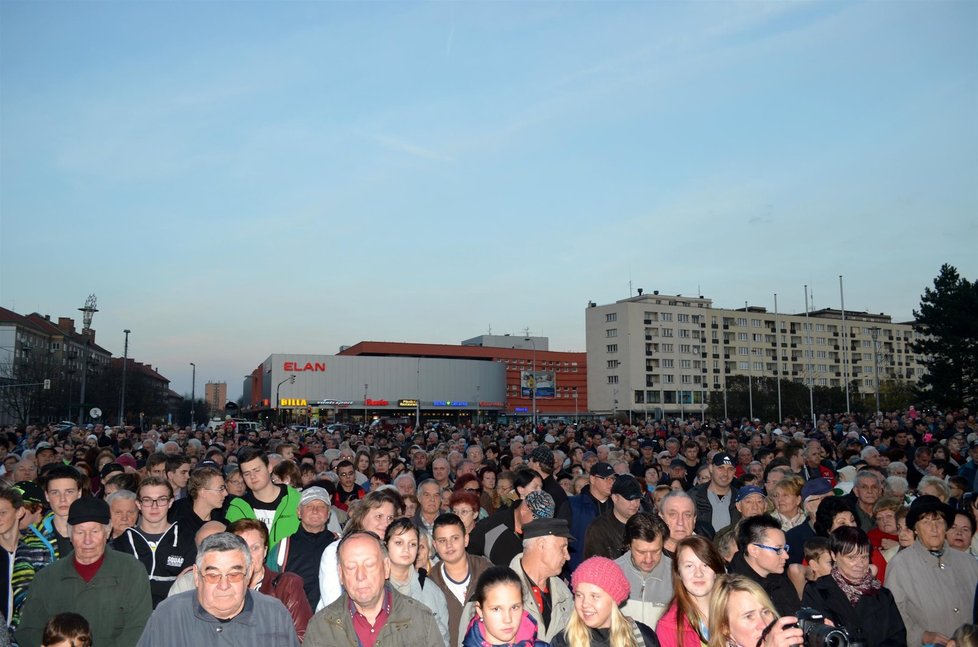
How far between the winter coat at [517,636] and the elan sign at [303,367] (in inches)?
3665

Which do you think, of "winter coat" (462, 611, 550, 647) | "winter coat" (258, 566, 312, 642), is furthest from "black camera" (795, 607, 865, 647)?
"winter coat" (258, 566, 312, 642)

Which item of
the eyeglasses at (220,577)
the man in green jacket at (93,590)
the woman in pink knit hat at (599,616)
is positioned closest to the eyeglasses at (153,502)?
the man in green jacket at (93,590)

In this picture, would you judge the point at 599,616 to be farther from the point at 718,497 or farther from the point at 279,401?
the point at 279,401

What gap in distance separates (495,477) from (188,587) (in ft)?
17.9

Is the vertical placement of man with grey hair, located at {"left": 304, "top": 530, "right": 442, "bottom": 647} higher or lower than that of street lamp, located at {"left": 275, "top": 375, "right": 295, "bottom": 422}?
lower

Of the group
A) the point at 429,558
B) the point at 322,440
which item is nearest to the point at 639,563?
the point at 429,558

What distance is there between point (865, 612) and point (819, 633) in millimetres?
1943

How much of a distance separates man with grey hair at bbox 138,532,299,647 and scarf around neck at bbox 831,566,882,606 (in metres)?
3.43

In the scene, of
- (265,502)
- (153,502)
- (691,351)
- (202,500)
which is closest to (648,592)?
(265,502)

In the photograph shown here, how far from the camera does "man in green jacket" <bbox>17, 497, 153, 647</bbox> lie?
445cm

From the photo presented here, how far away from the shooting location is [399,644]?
365 centimetres

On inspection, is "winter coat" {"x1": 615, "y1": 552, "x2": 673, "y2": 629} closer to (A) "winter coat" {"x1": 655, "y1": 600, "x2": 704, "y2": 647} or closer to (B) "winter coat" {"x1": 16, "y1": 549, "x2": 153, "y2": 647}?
(A) "winter coat" {"x1": 655, "y1": 600, "x2": 704, "y2": 647}

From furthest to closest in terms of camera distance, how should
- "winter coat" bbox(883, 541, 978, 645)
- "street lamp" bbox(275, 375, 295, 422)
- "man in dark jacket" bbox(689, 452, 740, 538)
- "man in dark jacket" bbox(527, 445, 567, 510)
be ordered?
"street lamp" bbox(275, 375, 295, 422) < "man in dark jacket" bbox(689, 452, 740, 538) < "man in dark jacket" bbox(527, 445, 567, 510) < "winter coat" bbox(883, 541, 978, 645)

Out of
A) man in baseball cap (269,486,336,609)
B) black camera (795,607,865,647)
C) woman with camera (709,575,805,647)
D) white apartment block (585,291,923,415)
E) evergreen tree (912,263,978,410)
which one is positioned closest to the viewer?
→ black camera (795,607,865,647)
